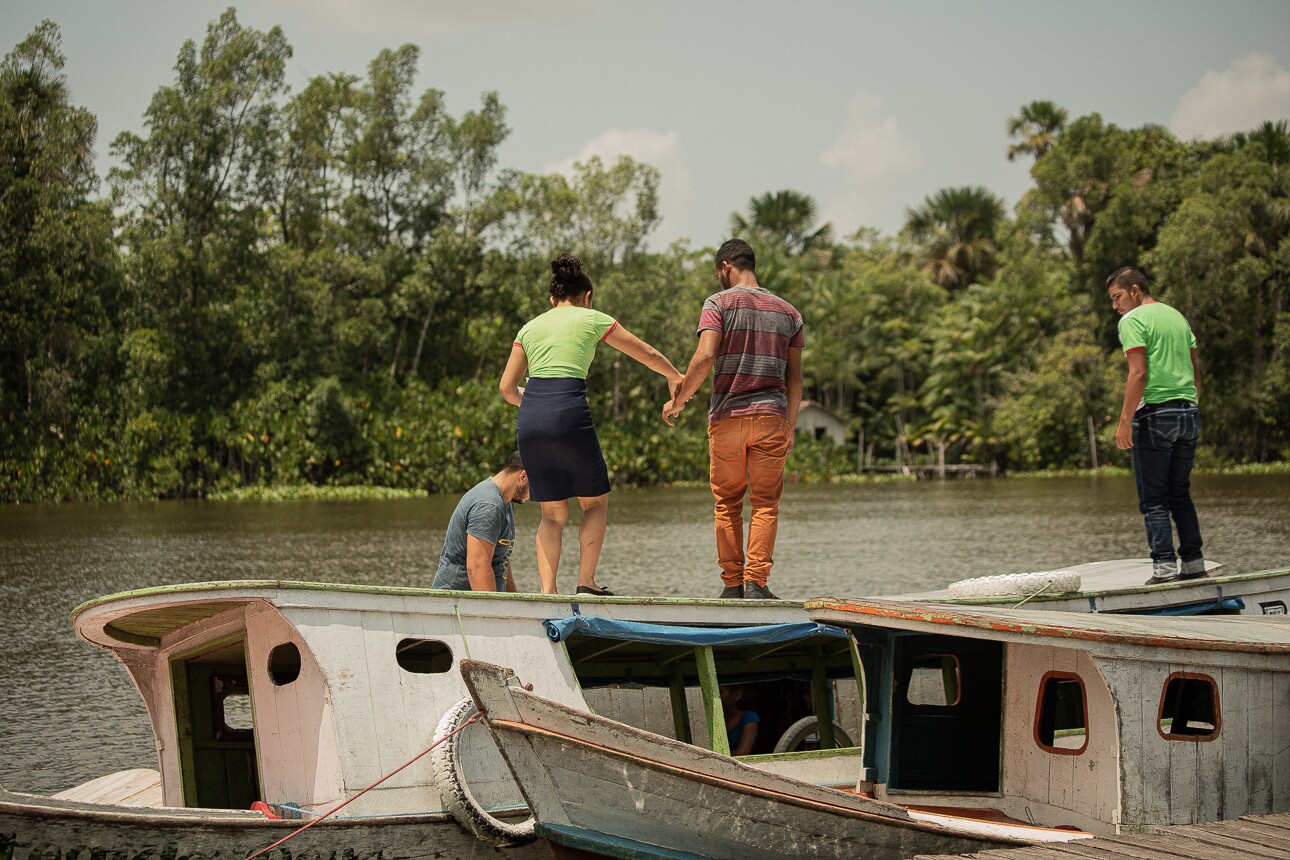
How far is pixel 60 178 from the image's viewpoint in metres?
36.1

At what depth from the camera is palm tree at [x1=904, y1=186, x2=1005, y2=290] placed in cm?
6538

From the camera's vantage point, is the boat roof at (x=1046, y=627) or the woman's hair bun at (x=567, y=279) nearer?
the boat roof at (x=1046, y=627)

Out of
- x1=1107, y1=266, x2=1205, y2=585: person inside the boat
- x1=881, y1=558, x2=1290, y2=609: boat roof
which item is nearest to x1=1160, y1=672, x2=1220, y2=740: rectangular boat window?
x1=881, y1=558, x2=1290, y2=609: boat roof

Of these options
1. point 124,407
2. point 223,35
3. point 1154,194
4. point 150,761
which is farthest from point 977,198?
point 150,761

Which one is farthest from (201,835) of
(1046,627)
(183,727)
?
(1046,627)

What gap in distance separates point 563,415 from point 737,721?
196cm

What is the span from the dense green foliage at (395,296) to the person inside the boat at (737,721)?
1297 inches

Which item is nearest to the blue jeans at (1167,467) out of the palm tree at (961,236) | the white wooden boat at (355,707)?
the white wooden boat at (355,707)

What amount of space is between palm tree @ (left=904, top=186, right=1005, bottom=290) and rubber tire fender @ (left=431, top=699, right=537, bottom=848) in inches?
2383

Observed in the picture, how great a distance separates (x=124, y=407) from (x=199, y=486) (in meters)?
3.15

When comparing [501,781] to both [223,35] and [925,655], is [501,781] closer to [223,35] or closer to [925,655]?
[925,655]

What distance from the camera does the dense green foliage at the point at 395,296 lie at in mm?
36594

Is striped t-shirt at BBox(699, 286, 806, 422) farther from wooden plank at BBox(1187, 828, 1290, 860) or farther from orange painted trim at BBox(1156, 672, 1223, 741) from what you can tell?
wooden plank at BBox(1187, 828, 1290, 860)

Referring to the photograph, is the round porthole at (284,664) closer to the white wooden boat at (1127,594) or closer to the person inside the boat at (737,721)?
the person inside the boat at (737,721)
